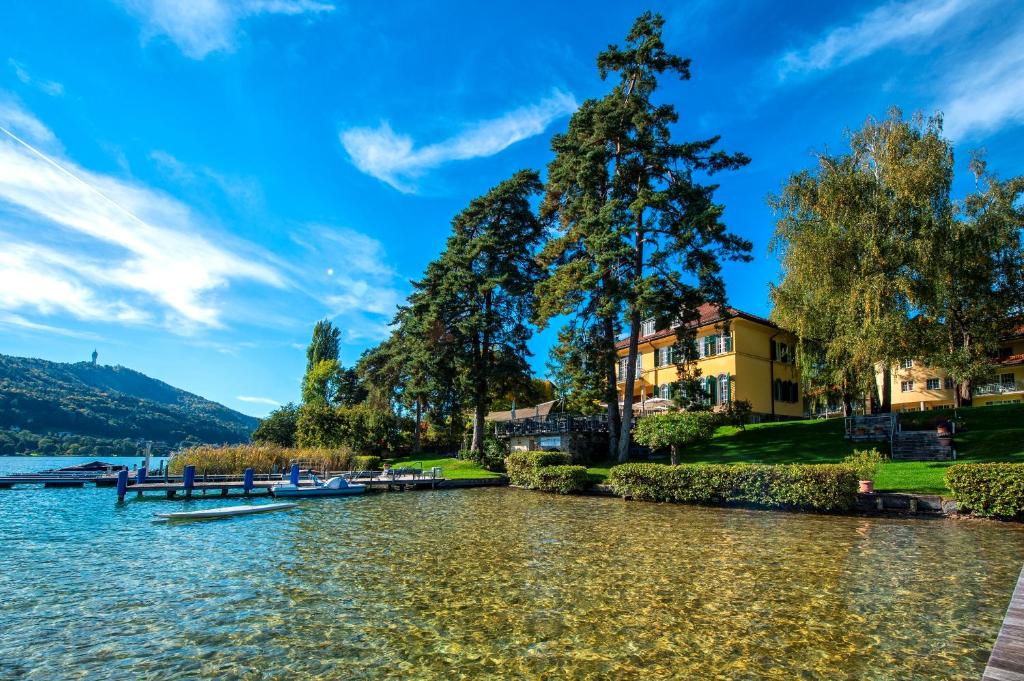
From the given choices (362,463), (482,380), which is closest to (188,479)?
(362,463)

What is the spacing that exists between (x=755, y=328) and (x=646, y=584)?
3362cm

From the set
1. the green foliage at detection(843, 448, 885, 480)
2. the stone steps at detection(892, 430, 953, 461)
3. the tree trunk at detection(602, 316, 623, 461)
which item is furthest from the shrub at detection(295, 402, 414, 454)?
the stone steps at detection(892, 430, 953, 461)

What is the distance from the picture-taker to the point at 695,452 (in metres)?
29.9

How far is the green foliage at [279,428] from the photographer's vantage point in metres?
55.6

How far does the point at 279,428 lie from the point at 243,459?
24540 millimetres

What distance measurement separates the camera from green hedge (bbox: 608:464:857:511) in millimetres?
18188

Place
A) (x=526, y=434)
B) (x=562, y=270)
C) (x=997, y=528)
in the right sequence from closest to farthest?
(x=997, y=528) < (x=562, y=270) < (x=526, y=434)

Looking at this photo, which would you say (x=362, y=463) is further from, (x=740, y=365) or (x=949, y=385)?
(x=949, y=385)

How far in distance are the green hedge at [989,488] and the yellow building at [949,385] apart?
1002 inches

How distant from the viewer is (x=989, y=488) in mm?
16078

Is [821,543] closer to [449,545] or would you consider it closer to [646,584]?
[646,584]

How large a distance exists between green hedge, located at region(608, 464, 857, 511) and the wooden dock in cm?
1339

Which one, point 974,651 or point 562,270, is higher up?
point 562,270

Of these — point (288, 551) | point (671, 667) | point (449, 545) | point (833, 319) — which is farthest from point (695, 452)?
point (671, 667)
